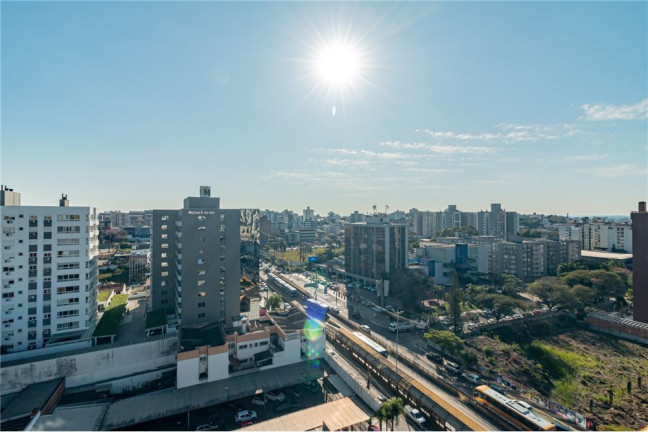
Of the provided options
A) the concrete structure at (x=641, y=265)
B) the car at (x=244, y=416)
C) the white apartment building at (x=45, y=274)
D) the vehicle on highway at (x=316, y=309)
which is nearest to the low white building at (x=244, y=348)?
the car at (x=244, y=416)

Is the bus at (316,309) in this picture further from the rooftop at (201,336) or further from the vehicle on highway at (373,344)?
the rooftop at (201,336)

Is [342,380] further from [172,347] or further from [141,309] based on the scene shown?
[141,309]

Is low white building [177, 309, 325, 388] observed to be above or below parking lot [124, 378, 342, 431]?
above

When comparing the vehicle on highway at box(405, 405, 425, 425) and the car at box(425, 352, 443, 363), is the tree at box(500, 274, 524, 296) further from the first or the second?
the vehicle on highway at box(405, 405, 425, 425)

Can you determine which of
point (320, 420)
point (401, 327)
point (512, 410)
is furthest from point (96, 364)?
point (512, 410)

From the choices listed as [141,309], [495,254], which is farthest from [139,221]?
[495,254]

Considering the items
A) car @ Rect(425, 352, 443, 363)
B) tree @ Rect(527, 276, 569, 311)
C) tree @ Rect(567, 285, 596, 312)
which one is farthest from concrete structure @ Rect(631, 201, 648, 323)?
car @ Rect(425, 352, 443, 363)
